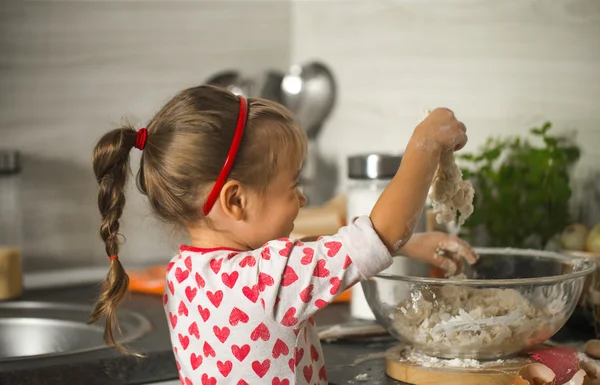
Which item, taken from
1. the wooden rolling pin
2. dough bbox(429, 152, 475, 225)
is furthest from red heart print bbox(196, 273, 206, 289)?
the wooden rolling pin

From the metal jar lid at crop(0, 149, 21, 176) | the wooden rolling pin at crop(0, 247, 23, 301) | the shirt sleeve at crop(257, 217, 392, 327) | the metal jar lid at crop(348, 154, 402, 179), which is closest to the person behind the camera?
the shirt sleeve at crop(257, 217, 392, 327)

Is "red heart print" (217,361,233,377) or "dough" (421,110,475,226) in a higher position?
"dough" (421,110,475,226)

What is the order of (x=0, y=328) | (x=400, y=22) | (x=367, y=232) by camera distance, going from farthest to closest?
(x=400, y=22) < (x=0, y=328) < (x=367, y=232)

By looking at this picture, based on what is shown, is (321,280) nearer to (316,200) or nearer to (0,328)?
(0,328)

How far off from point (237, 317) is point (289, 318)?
2.6 inches

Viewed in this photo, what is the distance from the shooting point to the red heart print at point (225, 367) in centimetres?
92

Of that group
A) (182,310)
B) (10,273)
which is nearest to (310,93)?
(10,273)

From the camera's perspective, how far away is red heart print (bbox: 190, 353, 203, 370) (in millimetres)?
954

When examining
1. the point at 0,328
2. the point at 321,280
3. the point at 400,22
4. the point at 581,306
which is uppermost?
the point at 400,22

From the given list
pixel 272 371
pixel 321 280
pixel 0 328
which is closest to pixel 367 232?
pixel 321 280

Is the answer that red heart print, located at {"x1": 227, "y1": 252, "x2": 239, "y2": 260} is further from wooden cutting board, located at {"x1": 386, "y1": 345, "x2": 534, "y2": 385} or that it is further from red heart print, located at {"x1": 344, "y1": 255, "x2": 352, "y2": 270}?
wooden cutting board, located at {"x1": 386, "y1": 345, "x2": 534, "y2": 385}

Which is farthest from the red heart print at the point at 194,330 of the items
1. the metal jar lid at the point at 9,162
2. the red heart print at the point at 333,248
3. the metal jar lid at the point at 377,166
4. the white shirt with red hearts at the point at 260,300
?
the metal jar lid at the point at 9,162

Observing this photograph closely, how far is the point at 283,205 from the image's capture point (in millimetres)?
984

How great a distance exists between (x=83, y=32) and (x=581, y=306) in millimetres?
1305
